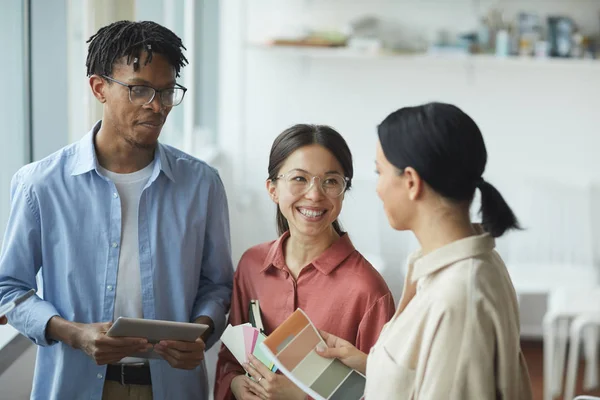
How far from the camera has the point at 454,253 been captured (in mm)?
1226

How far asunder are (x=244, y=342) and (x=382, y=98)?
3.30 m

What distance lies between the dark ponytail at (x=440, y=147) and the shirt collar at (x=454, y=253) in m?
0.08

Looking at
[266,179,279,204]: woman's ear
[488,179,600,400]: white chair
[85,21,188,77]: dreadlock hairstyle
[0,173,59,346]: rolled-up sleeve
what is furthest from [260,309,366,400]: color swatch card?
[488,179,600,400]: white chair

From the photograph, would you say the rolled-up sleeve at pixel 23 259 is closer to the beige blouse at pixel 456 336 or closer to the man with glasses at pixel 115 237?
the man with glasses at pixel 115 237

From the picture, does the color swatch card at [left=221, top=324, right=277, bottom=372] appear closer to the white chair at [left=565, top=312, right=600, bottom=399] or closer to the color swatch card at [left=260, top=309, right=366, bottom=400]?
the color swatch card at [left=260, top=309, right=366, bottom=400]

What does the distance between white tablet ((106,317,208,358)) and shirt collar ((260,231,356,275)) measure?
27cm

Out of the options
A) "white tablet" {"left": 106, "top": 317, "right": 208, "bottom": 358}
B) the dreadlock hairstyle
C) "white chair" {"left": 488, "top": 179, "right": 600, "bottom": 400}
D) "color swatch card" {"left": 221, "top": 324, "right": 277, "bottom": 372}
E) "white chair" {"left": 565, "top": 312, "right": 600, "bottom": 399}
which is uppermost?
the dreadlock hairstyle

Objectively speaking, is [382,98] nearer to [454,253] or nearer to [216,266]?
[216,266]

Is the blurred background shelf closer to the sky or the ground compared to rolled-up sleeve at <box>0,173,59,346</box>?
closer to the sky

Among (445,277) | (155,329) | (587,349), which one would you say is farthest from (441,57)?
(445,277)

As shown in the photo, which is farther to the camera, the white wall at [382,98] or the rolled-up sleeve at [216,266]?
the white wall at [382,98]

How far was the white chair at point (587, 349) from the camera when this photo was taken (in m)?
3.60

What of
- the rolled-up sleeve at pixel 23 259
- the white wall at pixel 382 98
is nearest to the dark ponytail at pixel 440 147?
the rolled-up sleeve at pixel 23 259

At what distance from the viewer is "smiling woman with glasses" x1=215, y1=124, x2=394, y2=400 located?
5.46 feet
